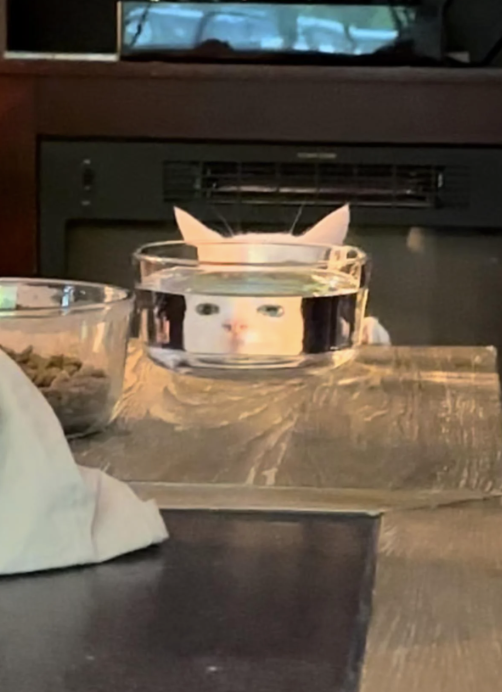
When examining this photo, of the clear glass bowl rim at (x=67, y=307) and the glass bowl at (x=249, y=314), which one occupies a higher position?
the clear glass bowl rim at (x=67, y=307)

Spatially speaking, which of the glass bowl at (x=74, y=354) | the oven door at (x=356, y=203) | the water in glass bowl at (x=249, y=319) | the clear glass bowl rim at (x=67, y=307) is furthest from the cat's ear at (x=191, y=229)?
the oven door at (x=356, y=203)

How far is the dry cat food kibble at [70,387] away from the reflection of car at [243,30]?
134 centimetres

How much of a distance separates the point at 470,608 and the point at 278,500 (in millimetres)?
188

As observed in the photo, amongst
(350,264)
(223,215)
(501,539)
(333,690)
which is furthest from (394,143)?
(333,690)

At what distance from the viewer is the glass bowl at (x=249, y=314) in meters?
1.07

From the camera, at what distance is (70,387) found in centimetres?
84

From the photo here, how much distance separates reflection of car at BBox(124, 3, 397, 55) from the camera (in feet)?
6.90

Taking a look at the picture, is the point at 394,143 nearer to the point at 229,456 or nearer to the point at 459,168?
the point at 459,168

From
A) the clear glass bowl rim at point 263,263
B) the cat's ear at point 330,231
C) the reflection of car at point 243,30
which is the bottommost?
the clear glass bowl rim at point 263,263

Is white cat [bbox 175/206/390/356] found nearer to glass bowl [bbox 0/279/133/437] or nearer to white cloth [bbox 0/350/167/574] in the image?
glass bowl [bbox 0/279/133/437]

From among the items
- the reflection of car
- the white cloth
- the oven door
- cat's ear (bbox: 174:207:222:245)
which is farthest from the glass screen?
the white cloth

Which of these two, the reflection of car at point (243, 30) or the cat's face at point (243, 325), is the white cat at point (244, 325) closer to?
the cat's face at point (243, 325)

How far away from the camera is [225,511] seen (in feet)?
2.23

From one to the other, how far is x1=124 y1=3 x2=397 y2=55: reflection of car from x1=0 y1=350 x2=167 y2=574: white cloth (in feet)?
5.09
